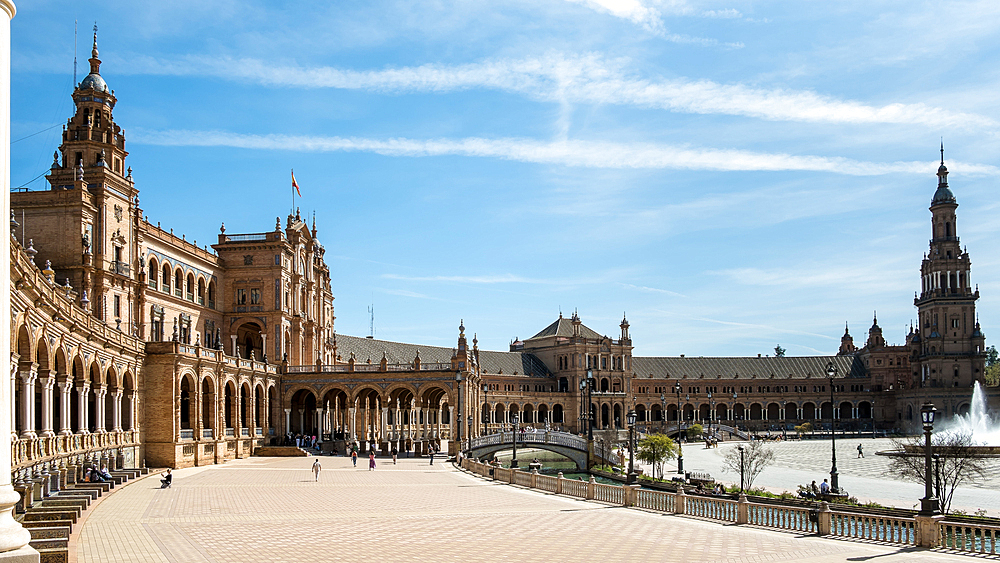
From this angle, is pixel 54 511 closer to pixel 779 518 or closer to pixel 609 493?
pixel 609 493

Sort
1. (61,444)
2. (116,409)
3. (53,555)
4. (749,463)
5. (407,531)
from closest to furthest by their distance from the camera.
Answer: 1. (53,555)
2. (407,531)
3. (61,444)
4. (116,409)
5. (749,463)

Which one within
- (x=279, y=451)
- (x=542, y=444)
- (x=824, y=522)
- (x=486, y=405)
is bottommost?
(x=486, y=405)

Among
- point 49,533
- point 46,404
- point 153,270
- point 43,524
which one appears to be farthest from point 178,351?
point 49,533

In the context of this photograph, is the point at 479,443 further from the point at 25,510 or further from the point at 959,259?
the point at 959,259

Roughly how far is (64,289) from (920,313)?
13271cm

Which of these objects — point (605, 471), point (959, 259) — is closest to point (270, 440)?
point (605, 471)

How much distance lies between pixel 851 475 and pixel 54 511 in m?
54.2

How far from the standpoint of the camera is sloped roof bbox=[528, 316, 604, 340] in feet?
446

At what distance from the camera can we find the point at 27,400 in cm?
3108

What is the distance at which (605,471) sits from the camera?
62875mm

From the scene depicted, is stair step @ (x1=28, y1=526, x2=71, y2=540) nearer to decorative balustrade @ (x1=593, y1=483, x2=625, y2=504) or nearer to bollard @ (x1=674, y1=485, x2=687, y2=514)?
bollard @ (x1=674, y1=485, x2=687, y2=514)

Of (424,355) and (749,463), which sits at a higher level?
(424,355)

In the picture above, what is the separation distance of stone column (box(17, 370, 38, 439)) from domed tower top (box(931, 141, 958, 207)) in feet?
443

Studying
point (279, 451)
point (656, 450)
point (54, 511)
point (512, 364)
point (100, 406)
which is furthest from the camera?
point (512, 364)
